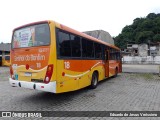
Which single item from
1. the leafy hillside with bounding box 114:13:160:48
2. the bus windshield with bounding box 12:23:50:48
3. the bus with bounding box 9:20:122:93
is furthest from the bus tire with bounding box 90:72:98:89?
the leafy hillside with bounding box 114:13:160:48

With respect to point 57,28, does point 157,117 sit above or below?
below

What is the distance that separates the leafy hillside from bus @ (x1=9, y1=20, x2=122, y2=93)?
5984 centimetres

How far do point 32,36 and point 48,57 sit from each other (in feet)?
4.02

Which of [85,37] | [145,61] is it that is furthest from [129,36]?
[85,37]

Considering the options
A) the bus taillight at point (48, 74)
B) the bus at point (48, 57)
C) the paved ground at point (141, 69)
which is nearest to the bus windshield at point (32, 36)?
the bus at point (48, 57)

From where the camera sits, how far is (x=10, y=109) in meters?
5.81

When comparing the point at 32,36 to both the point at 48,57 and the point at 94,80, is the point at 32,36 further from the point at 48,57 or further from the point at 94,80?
the point at 94,80

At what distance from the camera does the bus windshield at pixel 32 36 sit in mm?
6262

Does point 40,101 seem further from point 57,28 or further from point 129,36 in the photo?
point 129,36

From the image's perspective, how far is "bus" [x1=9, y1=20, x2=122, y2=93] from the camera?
5980mm

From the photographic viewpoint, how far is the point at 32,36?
259 inches

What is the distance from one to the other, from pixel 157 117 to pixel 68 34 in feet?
14.0

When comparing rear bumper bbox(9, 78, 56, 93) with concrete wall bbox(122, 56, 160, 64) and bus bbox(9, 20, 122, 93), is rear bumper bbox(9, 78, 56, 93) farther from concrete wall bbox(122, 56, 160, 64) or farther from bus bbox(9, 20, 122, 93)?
concrete wall bbox(122, 56, 160, 64)

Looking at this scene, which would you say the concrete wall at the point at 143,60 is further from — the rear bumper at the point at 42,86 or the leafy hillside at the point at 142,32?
the rear bumper at the point at 42,86
